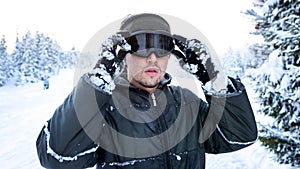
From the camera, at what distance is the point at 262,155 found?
20.0 feet

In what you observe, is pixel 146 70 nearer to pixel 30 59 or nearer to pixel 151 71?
pixel 151 71

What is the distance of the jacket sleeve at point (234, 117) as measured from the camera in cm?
191

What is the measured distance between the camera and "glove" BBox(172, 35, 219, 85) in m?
1.98

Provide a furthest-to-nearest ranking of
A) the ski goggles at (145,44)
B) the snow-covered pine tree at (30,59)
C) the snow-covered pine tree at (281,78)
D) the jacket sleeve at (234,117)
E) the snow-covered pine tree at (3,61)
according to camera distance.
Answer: the snow-covered pine tree at (30,59) < the snow-covered pine tree at (3,61) < the snow-covered pine tree at (281,78) < the jacket sleeve at (234,117) < the ski goggles at (145,44)

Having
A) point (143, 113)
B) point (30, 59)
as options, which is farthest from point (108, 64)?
point (30, 59)

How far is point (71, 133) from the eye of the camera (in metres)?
1.60

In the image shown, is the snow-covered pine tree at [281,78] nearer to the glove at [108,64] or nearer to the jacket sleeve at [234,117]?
the jacket sleeve at [234,117]

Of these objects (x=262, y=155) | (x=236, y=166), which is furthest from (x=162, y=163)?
(x=262, y=155)

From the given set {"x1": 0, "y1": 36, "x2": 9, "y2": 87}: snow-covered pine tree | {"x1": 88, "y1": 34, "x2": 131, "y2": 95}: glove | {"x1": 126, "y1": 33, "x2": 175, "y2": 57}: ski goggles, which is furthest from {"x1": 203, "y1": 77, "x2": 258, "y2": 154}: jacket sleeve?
{"x1": 0, "y1": 36, "x2": 9, "y2": 87}: snow-covered pine tree

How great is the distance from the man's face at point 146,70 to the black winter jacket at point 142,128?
0.21ft

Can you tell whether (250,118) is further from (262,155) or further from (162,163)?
(262,155)

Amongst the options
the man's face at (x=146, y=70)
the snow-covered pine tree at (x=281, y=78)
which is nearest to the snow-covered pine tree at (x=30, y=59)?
the snow-covered pine tree at (x=281, y=78)

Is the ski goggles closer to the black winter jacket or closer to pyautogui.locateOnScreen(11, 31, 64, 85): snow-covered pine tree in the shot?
the black winter jacket

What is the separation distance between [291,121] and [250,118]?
2.25 m
